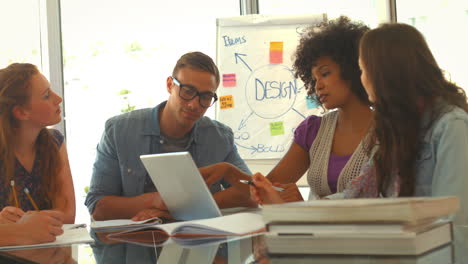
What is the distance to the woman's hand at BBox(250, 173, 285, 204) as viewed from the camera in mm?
1861

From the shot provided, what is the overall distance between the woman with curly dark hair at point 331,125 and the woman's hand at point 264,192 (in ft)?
0.35

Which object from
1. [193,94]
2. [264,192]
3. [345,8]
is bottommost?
[264,192]

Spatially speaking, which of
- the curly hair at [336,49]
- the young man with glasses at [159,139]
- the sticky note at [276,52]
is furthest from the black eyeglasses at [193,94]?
the sticky note at [276,52]

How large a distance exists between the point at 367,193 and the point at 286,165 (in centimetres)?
64

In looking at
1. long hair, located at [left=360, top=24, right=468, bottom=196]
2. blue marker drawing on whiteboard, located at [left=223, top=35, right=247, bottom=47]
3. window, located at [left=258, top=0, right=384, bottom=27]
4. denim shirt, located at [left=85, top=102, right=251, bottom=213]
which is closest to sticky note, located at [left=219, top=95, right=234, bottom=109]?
blue marker drawing on whiteboard, located at [left=223, top=35, right=247, bottom=47]

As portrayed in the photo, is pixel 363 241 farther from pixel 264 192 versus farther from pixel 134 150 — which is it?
pixel 134 150

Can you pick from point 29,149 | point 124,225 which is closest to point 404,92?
point 124,225

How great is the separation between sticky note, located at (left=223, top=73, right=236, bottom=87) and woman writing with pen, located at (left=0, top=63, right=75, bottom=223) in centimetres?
188

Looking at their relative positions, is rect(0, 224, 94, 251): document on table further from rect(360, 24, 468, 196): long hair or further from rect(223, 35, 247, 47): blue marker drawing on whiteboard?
rect(223, 35, 247, 47): blue marker drawing on whiteboard

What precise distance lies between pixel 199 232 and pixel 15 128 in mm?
1139

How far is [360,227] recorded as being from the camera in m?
0.91

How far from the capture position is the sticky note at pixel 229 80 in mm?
4012

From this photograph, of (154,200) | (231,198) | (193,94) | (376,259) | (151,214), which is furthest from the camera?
(193,94)

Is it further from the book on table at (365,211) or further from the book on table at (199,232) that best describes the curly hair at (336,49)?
the book on table at (365,211)
